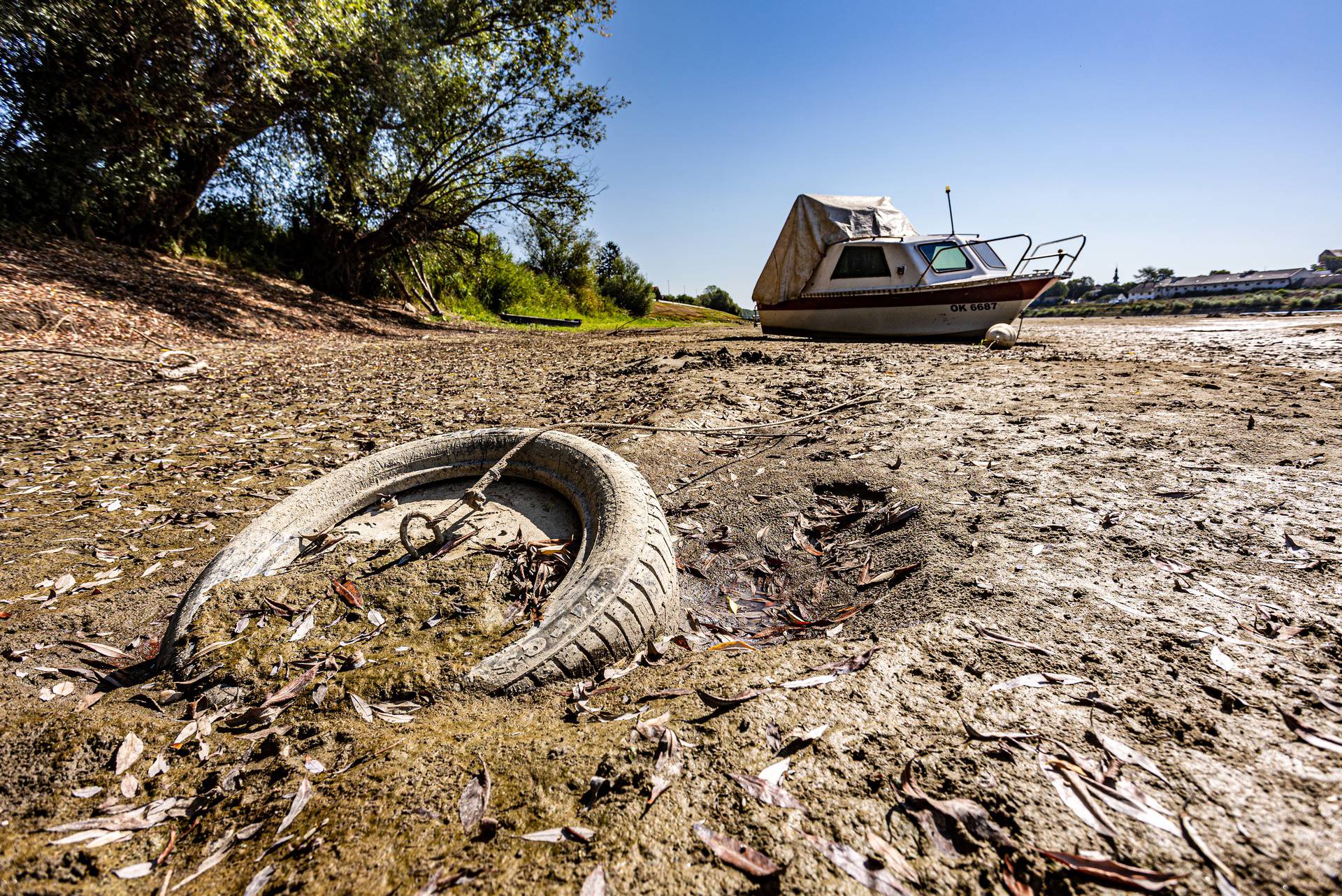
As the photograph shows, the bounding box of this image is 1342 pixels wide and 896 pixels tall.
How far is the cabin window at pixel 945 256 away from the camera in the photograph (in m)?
9.62

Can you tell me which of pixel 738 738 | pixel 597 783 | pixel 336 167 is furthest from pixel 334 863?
pixel 336 167

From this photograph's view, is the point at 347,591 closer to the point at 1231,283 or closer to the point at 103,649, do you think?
the point at 103,649

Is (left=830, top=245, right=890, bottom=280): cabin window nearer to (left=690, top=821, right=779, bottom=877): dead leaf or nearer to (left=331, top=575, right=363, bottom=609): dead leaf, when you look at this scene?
(left=331, top=575, right=363, bottom=609): dead leaf

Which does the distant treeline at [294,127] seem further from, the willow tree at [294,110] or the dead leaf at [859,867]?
the dead leaf at [859,867]

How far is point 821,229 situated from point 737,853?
11.4m

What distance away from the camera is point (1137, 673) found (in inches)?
57.5

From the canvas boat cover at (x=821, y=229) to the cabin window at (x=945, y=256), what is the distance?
1087 mm

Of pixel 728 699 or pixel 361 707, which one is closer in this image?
pixel 728 699

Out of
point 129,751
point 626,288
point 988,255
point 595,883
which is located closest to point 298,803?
point 129,751

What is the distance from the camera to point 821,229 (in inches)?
424

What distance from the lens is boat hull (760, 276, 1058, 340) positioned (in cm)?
927

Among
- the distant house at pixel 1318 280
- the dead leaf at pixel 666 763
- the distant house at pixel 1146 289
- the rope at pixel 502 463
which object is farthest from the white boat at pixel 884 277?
the distant house at pixel 1146 289

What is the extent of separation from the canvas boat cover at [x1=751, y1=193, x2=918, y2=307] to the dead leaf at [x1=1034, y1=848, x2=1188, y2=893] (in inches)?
434

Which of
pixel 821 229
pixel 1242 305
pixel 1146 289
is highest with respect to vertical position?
pixel 821 229
